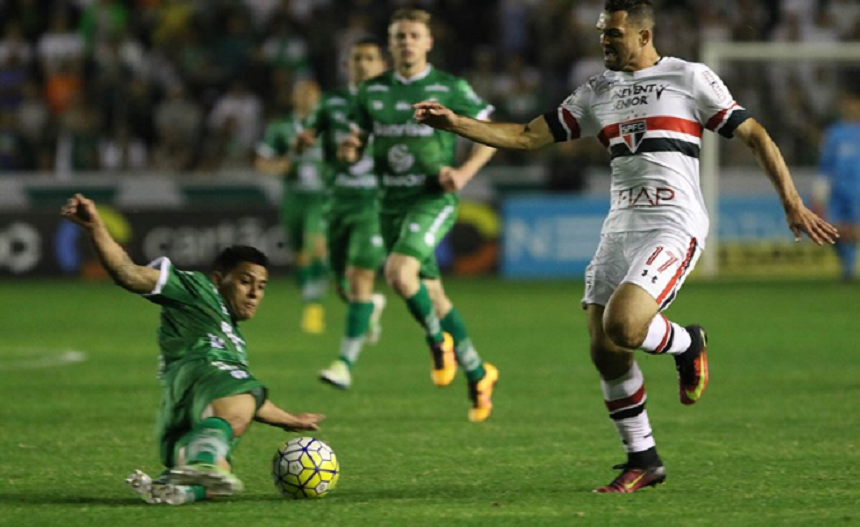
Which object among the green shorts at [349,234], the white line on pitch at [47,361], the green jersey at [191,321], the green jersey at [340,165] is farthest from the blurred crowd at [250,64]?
the green jersey at [191,321]

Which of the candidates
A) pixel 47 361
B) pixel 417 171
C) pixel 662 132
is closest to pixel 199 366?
pixel 662 132

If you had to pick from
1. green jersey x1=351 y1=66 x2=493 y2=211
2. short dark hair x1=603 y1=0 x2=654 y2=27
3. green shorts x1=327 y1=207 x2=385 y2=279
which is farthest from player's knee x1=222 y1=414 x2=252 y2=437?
green shorts x1=327 y1=207 x2=385 y2=279

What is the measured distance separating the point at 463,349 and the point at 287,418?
330cm

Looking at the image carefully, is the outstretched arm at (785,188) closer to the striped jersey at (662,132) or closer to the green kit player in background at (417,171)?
the striped jersey at (662,132)

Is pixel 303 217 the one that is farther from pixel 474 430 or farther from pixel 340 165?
pixel 474 430

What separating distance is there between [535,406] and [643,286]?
346cm

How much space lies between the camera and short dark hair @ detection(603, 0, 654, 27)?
675 cm

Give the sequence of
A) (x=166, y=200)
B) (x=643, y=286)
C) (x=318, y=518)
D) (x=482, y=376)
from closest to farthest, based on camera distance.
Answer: (x=318, y=518)
(x=643, y=286)
(x=482, y=376)
(x=166, y=200)

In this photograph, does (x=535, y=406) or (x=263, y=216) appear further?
(x=263, y=216)

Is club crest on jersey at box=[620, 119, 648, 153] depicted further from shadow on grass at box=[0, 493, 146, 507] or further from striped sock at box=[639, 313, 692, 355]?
shadow on grass at box=[0, 493, 146, 507]

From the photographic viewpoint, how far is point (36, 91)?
2366 cm

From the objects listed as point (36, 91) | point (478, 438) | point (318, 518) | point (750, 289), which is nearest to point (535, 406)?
point (478, 438)

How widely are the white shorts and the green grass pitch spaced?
841mm

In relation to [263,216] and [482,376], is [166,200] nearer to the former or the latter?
[263,216]
